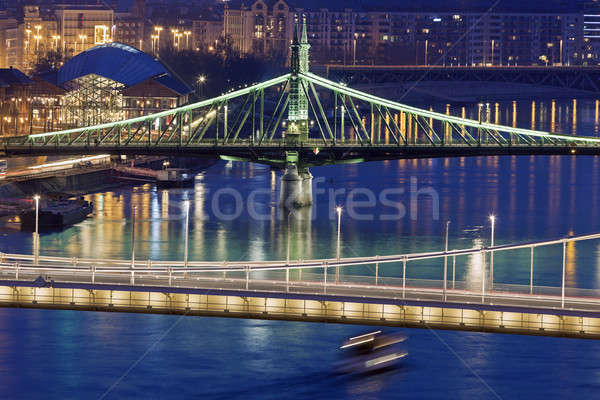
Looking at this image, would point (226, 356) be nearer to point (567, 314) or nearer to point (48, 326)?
point (48, 326)

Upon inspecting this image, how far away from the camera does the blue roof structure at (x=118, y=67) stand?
128 m

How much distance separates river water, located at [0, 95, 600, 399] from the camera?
48.8 meters

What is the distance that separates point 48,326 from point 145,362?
247 inches

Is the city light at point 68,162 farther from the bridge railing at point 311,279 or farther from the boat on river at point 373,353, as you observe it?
the boat on river at point 373,353

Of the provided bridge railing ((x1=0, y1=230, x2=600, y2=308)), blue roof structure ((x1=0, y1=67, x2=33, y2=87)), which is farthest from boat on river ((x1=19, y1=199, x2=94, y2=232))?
blue roof structure ((x1=0, y1=67, x2=33, y2=87))

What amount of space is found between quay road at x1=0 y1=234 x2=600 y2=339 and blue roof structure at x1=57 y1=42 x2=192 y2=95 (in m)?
76.0

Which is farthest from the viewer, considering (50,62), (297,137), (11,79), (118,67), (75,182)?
(50,62)

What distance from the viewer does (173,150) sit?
9244cm

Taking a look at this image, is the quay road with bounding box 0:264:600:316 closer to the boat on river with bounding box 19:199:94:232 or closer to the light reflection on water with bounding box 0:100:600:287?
the light reflection on water with bounding box 0:100:600:287

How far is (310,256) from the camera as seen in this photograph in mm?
70750

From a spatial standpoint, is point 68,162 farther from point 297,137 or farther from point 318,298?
point 318,298

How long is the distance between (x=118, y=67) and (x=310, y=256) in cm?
6308

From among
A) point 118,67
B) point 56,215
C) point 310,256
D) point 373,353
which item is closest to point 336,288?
point 373,353

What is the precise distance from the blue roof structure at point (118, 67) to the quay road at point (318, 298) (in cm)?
7595
